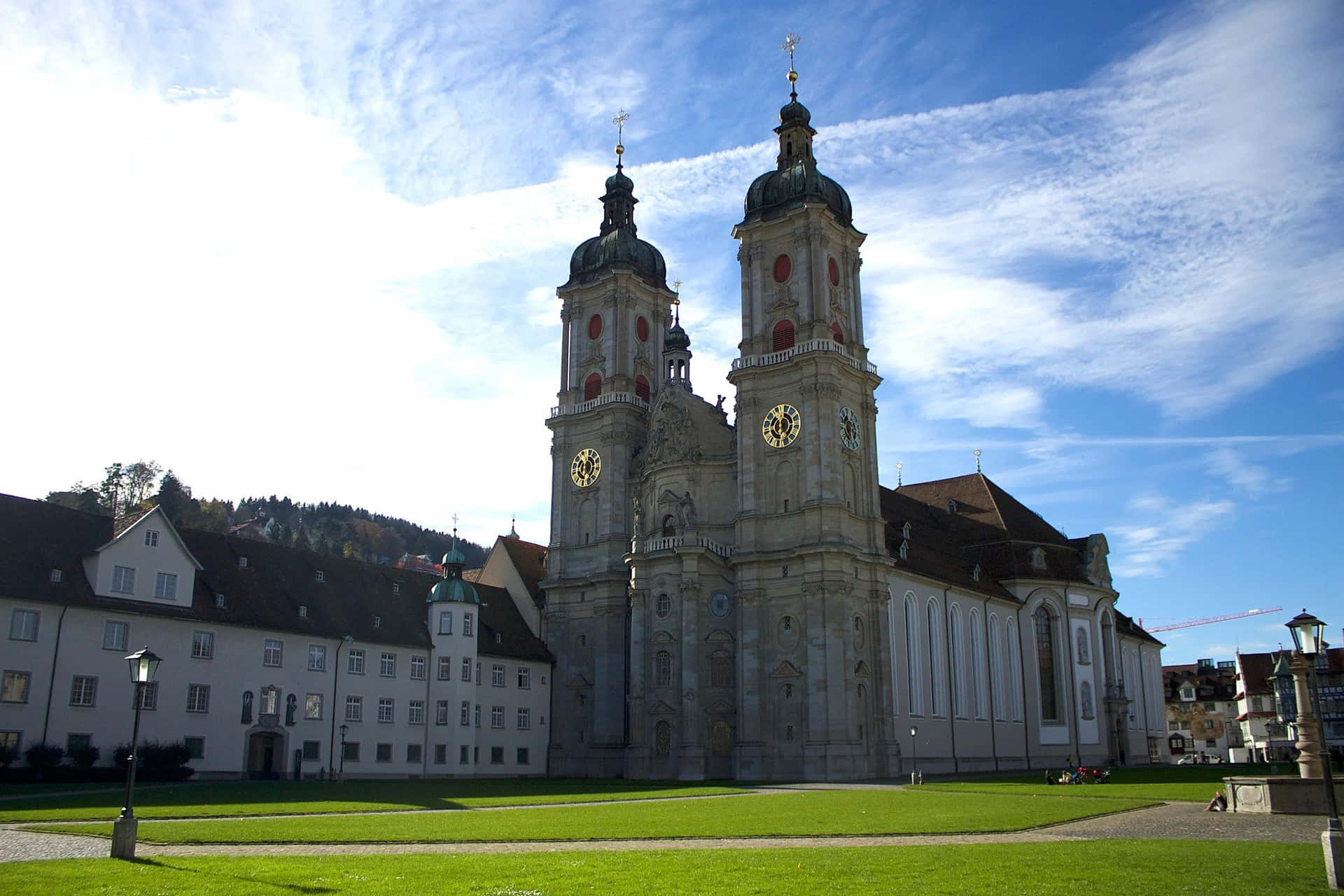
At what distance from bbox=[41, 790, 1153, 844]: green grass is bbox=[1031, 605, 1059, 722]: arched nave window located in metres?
46.8

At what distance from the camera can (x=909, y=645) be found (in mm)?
70062

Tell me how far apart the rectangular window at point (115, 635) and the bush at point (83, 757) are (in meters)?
4.53

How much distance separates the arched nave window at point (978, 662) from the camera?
251ft

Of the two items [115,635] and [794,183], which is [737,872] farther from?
Result: [794,183]

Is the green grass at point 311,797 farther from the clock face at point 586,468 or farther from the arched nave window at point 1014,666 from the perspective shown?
the arched nave window at point 1014,666

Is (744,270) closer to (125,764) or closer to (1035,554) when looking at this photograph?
(1035,554)

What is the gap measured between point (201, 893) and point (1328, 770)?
1735 cm

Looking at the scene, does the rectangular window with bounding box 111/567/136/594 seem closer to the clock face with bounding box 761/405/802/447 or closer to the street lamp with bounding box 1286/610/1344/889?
the clock face with bounding box 761/405/802/447

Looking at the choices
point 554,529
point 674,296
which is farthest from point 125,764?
point 674,296

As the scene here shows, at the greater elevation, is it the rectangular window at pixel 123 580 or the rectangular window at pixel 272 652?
the rectangular window at pixel 123 580

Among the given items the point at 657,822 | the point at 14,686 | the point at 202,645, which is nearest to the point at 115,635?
the point at 202,645

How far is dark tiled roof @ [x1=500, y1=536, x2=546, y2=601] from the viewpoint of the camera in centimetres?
7988

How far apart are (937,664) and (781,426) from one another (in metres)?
18.5

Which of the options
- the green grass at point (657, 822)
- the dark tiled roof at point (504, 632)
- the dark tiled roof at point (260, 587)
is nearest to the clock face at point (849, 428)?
the dark tiled roof at point (504, 632)
